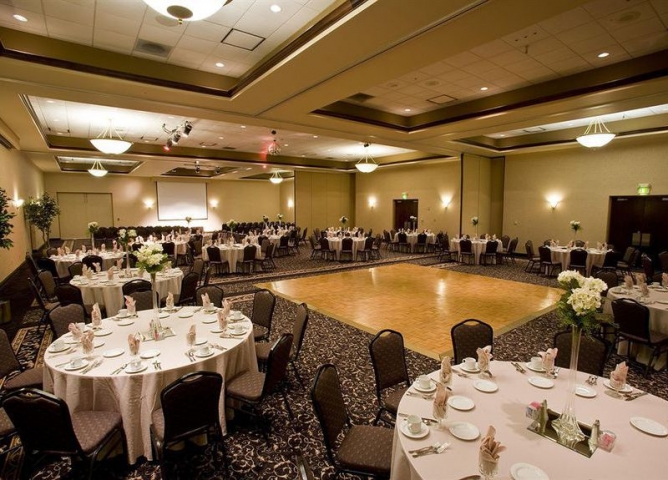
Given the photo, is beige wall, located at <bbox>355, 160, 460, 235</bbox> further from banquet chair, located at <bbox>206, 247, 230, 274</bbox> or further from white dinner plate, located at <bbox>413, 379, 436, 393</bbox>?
white dinner plate, located at <bbox>413, 379, 436, 393</bbox>

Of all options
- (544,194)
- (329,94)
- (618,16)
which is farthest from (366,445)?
(544,194)

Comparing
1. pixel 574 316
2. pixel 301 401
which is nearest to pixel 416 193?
pixel 301 401

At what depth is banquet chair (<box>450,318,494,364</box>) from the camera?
358cm

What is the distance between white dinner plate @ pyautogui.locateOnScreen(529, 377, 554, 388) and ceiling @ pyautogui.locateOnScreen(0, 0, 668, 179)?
3578mm

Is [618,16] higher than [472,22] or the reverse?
higher

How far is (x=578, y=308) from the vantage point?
6.97ft

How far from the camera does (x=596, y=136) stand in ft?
26.5

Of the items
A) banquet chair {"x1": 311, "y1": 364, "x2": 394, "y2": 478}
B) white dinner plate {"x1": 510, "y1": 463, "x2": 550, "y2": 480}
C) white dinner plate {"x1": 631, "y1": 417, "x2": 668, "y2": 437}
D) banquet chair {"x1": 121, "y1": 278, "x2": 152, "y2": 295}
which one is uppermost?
banquet chair {"x1": 121, "y1": 278, "x2": 152, "y2": 295}

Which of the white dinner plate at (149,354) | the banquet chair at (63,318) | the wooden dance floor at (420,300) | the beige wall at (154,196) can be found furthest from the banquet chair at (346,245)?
the beige wall at (154,196)

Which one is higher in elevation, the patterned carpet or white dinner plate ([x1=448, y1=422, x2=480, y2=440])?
white dinner plate ([x1=448, y1=422, x2=480, y2=440])

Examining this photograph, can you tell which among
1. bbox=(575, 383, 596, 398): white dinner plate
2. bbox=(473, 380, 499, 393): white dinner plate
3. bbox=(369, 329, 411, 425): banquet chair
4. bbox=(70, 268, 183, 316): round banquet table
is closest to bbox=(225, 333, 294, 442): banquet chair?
bbox=(369, 329, 411, 425): banquet chair

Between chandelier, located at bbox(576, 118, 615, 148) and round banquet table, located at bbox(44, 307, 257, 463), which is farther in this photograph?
chandelier, located at bbox(576, 118, 615, 148)

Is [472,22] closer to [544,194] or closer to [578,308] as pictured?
[578,308]

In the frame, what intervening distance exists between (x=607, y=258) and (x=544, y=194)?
190 inches
